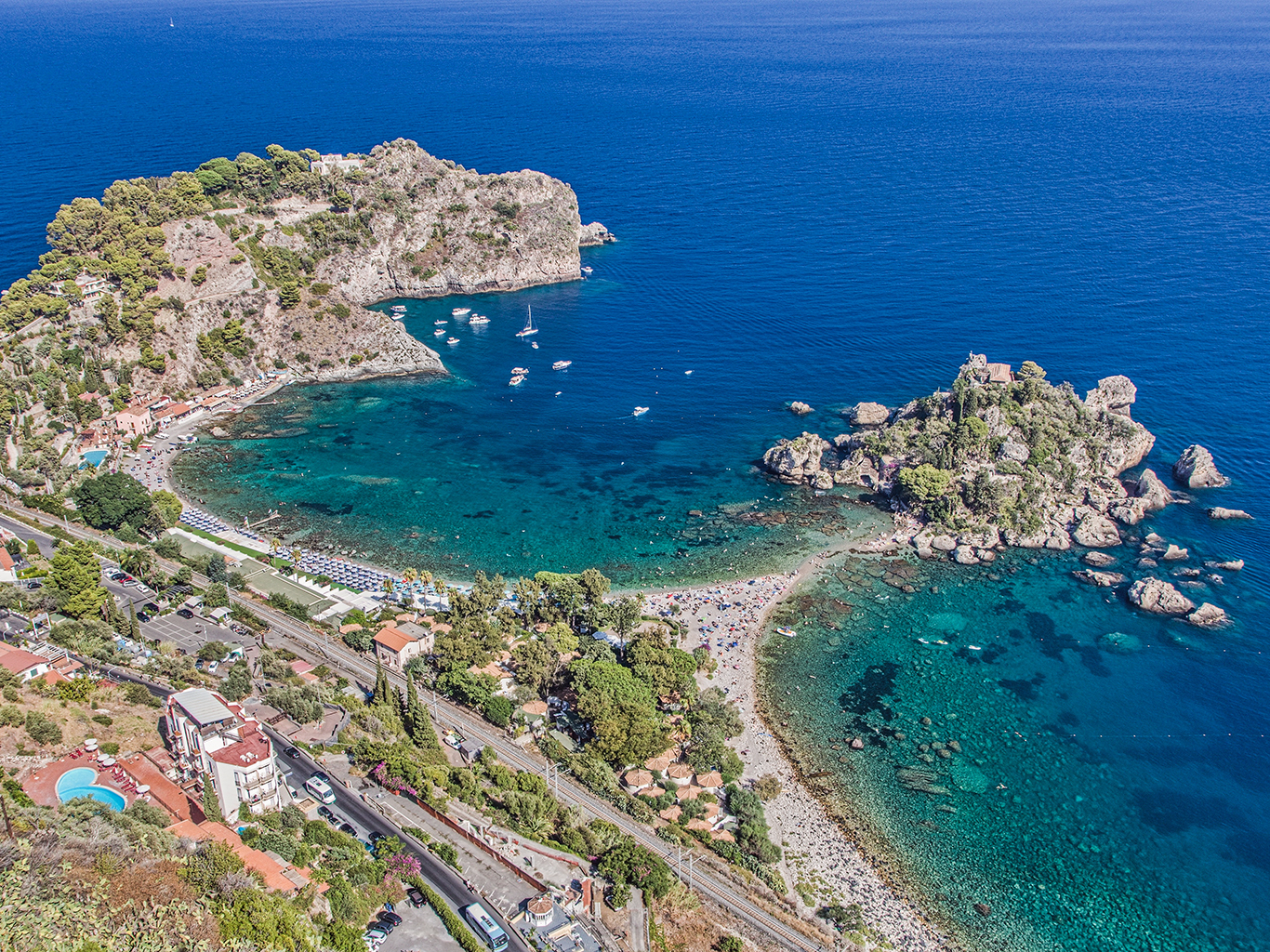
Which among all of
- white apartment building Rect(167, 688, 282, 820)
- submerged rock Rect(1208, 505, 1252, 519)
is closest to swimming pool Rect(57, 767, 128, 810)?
white apartment building Rect(167, 688, 282, 820)

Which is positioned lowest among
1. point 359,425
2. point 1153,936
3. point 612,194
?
point 1153,936

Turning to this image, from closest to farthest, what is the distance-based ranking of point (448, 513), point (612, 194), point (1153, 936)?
point (1153, 936), point (448, 513), point (612, 194)

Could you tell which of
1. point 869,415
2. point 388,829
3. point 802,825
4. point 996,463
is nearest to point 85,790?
point 388,829

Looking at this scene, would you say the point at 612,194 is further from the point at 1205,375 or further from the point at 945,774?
the point at 945,774

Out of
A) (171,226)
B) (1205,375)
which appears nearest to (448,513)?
(171,226)

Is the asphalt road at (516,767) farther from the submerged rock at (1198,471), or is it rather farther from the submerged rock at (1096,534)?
the submerged rock at (1198,471)

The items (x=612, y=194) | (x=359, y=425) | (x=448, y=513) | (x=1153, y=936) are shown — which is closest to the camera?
(x=1153, y=936)
